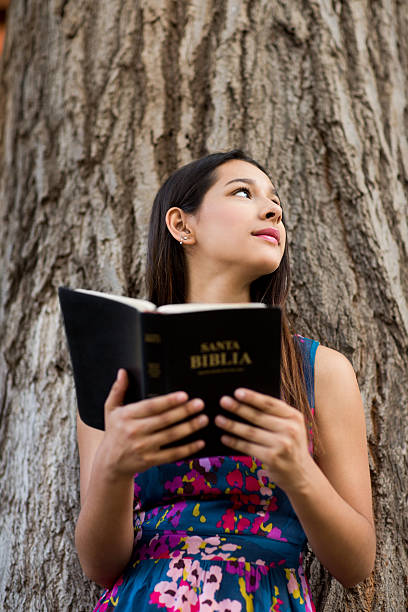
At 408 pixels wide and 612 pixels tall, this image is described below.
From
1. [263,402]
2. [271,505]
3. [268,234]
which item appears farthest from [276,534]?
[268,234]

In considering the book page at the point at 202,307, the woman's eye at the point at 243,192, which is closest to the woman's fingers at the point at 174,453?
the book page at the point at 202,307

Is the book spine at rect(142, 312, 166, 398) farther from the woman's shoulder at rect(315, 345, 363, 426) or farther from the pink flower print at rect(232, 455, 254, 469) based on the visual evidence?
the woman's shoulder at rect(315, 345, 363, 426)

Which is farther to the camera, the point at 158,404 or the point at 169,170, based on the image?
the point at 169,170

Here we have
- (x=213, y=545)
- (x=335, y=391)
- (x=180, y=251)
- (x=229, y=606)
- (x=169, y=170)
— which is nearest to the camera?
(x=229, y=606)

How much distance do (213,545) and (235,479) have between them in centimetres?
16

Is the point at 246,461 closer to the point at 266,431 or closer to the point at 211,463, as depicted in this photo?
the point at 211,463

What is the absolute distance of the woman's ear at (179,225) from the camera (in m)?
1.76

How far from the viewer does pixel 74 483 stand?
6.37ft

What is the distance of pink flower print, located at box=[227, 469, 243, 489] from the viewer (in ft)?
4.85

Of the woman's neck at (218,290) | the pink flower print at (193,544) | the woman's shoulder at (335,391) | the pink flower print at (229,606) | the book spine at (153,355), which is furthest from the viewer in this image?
the woman's neck at (218,290)

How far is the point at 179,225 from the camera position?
5.89 feet

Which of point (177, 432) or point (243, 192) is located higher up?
point (243, 192)

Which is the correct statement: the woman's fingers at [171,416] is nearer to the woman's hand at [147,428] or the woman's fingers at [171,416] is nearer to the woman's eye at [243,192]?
the woman's hand at [147,428]

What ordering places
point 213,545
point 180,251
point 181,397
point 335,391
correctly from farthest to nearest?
point 180,251 < point 335,391 < point 213,545 < point 181,397
